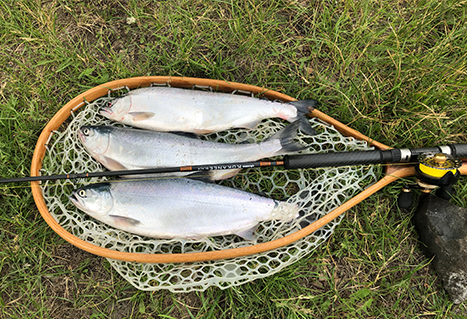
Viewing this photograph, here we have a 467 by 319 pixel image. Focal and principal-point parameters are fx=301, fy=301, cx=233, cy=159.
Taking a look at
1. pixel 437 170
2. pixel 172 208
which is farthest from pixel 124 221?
pixel 437 170

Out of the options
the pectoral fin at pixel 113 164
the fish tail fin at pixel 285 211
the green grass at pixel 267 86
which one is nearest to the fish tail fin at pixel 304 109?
the green grass at pixel 267 86

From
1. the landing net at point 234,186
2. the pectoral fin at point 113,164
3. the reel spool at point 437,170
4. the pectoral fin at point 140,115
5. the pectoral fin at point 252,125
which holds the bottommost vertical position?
the landing net at point 234,186

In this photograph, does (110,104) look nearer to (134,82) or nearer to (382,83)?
(134,82)

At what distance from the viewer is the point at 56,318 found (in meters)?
2.38

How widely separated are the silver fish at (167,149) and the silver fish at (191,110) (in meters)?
0.11

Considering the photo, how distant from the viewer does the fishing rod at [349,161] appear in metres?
2.15

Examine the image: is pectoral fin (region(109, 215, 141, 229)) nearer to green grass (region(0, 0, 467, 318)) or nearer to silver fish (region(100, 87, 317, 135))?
green grass (region(0, 0, 467, 318))

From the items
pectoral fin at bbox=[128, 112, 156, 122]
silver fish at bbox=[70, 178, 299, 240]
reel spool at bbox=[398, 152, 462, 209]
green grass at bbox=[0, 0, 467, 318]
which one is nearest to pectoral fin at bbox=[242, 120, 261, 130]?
green grass at bbox=[0, 0, 467, 318]

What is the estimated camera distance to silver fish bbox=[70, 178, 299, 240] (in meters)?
2.22

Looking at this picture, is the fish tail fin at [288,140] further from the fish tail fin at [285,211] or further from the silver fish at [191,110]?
the fish tail fin at [285,211]

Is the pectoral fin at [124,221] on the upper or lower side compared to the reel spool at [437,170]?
lower

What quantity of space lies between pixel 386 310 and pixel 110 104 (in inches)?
110

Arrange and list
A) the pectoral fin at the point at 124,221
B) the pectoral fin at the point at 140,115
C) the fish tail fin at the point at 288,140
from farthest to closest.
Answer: the pectoral fin at the point at 140,115, the fish tail fin at the point at 288,140, the pectoral fin at the point at 124,221

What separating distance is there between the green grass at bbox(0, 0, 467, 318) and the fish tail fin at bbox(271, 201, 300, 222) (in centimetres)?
44
